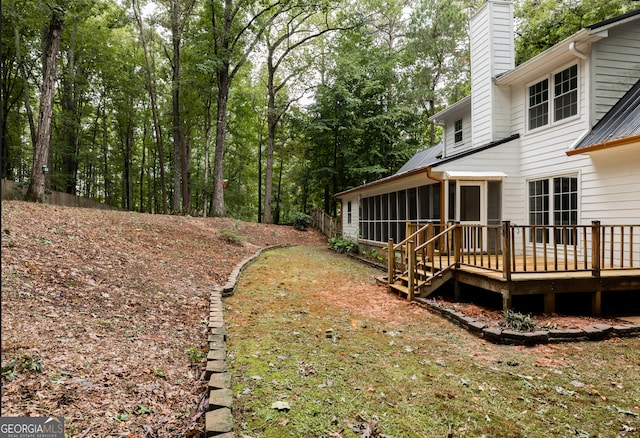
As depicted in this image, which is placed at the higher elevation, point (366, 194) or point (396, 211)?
point (366, 194)

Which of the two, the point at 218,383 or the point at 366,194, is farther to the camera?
the point at 366,194

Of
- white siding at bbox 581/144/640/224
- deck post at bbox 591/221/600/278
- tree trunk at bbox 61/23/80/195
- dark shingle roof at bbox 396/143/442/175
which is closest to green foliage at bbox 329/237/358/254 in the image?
dark shingle roof at bbox 396/143/442/175

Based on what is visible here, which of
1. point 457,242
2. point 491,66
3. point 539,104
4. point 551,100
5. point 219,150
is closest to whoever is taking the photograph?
point 457,242

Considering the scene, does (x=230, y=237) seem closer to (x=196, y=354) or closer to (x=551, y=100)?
(x=196, y=354)

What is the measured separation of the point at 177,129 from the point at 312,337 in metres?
17.5

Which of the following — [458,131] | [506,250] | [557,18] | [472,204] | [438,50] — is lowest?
[506,250]

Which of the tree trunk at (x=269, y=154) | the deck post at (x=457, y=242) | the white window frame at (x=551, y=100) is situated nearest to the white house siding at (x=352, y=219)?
the tree trunk at (x=269, y=154)

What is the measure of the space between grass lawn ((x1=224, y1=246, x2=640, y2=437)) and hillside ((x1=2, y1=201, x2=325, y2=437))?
0.61 meters

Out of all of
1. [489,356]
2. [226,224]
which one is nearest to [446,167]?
[489,356]

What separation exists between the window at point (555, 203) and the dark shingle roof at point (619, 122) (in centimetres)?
106

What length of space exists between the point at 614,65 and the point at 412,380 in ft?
28.0

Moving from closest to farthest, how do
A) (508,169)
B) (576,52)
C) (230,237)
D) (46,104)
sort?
(576,52) < (508,169) < (46,104) < (230,237)

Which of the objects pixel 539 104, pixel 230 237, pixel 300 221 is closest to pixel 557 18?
pixel 539 104

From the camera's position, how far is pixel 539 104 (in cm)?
923
